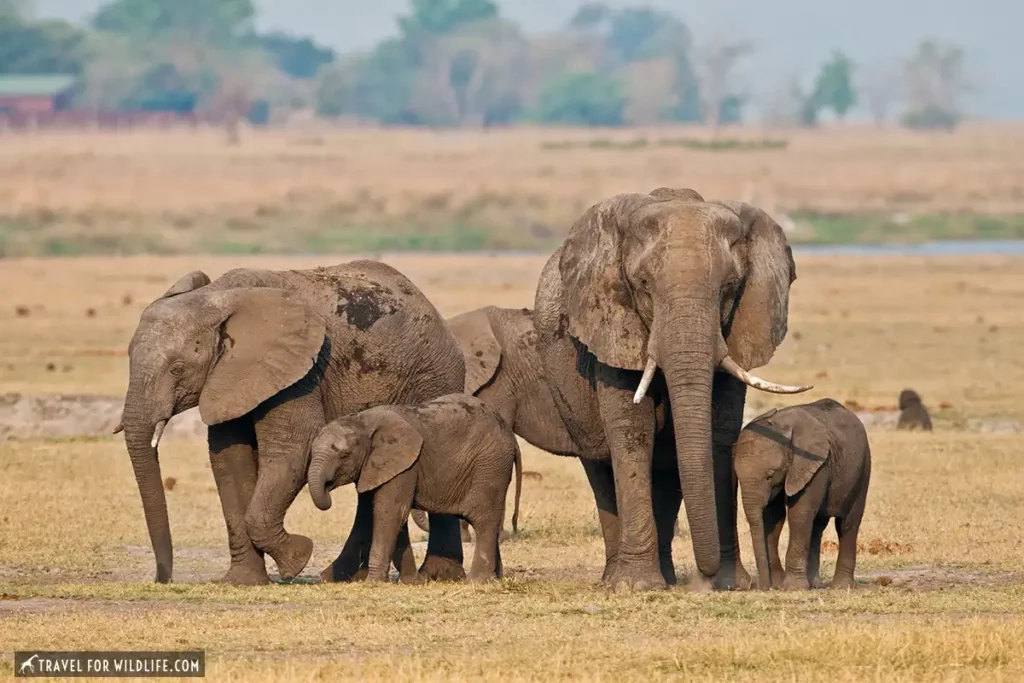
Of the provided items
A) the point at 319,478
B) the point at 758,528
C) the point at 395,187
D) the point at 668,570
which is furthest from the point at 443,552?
the point at 395,187

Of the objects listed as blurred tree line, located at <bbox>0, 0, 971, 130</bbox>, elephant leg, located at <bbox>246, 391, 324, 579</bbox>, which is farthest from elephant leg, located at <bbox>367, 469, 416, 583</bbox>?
blurred tree line, located at <bbox>0, 0, 971, 130</bbox>

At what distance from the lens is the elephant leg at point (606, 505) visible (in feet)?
51.7

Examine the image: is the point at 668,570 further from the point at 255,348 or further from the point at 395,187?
the point at 395,187

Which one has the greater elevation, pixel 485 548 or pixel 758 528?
pixel 758 528

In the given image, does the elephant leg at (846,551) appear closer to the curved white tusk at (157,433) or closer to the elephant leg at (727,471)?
the elephant leg at (727,471)

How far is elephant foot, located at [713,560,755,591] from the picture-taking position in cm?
1520

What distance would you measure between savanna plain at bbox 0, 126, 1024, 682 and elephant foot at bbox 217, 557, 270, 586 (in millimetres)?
264

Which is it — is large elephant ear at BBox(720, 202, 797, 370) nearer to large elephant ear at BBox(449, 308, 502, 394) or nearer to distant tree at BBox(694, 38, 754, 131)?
large elephant ear at BBox(449, 308, 502, 394)

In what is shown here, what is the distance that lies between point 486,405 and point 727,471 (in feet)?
6.58

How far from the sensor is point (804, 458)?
593 inches

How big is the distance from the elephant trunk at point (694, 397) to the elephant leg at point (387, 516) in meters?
2.28

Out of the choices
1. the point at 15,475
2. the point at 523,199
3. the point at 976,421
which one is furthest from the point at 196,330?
the point at 523,199

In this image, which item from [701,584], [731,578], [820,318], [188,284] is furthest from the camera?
[820,318]

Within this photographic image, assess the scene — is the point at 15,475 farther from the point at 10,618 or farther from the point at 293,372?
the point at 10,618
